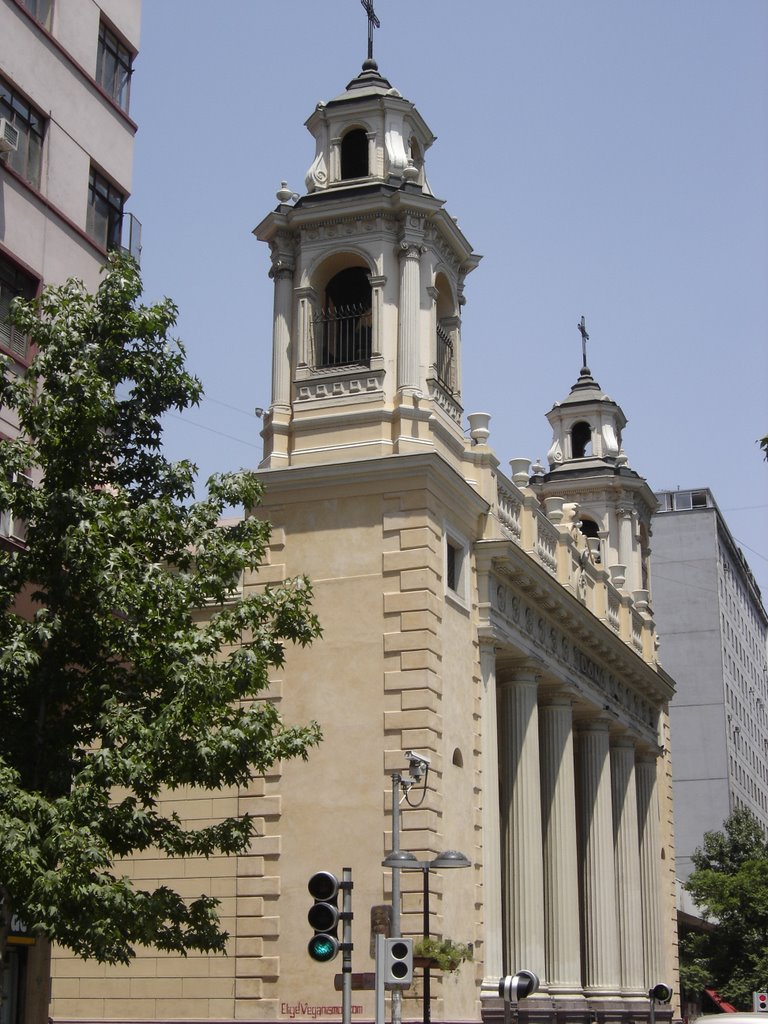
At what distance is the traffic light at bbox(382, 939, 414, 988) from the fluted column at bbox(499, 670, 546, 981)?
18.3 meters

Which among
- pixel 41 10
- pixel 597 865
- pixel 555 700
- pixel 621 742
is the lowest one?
pixel 597 865

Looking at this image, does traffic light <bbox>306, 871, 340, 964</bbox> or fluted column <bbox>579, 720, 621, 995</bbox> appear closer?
traffic light <bbox>306, 871, 340, 964</bbox>

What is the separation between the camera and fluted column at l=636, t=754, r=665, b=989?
51503 mm

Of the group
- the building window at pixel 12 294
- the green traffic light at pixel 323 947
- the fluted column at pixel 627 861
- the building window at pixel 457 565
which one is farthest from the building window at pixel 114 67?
the fluted column at pixel 627 861

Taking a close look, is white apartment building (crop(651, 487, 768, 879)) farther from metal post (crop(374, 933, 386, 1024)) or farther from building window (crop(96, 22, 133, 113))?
metal post (crop(374, 933, 386, 1024))

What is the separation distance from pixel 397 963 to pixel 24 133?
15185 millimetres

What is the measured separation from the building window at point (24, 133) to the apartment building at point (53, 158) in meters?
0.02

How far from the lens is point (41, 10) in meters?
27.7

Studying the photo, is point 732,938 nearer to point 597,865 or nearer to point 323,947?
point 597,865

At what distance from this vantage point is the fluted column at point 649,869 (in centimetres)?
5150

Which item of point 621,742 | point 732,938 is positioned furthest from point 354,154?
point 732,938

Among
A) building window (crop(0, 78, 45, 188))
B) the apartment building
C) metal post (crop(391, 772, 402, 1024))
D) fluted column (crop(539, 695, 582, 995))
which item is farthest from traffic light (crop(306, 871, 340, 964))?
fluted column (crop(539, 695, 582, 995))

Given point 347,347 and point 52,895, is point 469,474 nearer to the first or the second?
point 347,347

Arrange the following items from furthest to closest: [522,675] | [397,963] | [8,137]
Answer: [522,675] < [8,137] < [397,963]
